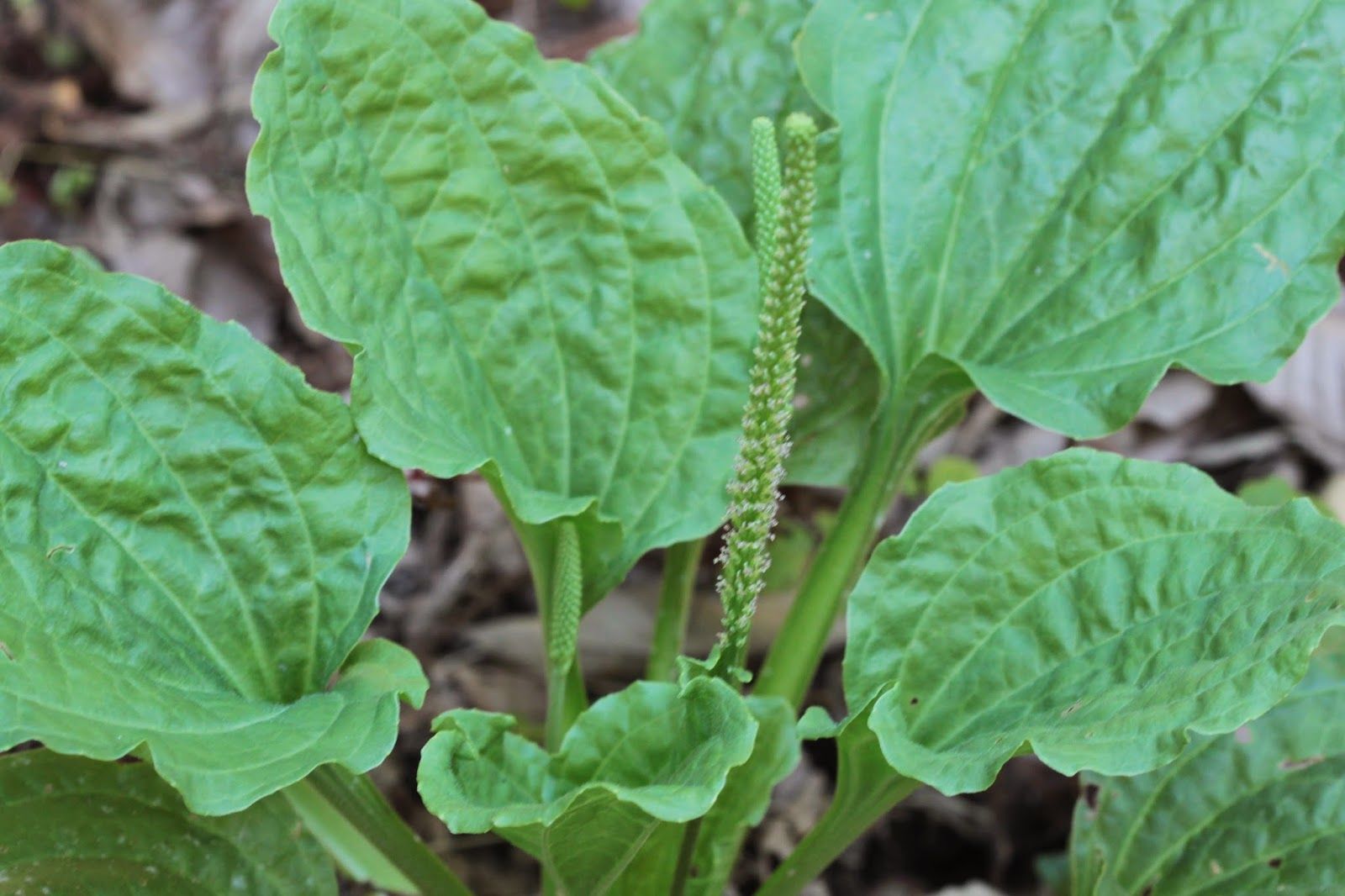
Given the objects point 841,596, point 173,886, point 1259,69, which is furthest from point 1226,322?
point 173,886

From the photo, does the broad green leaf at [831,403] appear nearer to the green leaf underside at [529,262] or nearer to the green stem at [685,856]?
the green leaf underside at [529,262]

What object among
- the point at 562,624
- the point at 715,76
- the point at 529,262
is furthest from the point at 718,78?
the point at 562,624

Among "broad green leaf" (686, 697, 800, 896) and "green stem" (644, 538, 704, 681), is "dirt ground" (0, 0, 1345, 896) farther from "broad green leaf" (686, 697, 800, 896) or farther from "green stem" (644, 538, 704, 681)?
"broad green leaf" (686, 697, 800, 896)

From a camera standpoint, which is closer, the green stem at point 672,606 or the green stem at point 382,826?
the green stem at point 382,826

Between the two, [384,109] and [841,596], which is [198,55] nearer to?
[384,109]

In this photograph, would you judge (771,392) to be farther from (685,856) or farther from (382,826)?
(382,826)

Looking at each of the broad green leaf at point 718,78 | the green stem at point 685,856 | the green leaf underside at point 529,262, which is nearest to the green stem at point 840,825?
the green stem at point 685,856
